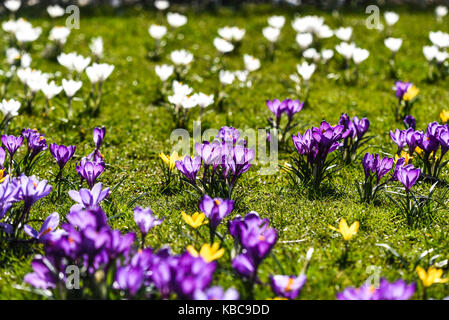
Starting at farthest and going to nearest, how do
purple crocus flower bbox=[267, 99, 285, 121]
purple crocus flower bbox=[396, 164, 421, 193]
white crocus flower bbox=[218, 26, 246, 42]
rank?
white crocus flower bbox=[218, 26, 246, 42] < purple crocus flower bbox=[267, 99, 285, 121] < purple crocus flower bbox=[396, 164, 421, 193]

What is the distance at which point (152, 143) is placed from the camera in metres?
4.92

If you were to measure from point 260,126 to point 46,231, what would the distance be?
3.04 m

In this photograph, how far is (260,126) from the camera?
17.2ft

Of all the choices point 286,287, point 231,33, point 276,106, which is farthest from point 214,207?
point 231,33

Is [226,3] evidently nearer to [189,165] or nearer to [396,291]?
[189,165]

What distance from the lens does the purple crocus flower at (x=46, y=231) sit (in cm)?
263

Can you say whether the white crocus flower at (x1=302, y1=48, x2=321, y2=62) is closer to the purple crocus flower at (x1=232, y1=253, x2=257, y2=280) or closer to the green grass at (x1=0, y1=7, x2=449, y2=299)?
the green grass at (x1=0, y1=7, x2=449, y2=299)

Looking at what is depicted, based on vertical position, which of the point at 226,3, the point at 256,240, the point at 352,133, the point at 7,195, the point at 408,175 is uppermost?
the point at 226,3

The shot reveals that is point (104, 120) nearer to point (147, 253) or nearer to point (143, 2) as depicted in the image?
point (147, 253)

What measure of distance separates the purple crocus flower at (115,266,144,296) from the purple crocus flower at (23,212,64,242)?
0.64m

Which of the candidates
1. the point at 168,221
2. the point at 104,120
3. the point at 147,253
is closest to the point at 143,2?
the point at 104,120

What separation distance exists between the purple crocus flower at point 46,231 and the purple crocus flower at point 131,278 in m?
0.64

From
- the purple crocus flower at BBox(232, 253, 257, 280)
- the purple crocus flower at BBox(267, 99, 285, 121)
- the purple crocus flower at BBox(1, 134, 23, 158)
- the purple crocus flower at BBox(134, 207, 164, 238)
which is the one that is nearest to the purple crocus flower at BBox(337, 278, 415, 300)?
the purple crocus flower at BBox(232, 253, 257, 280)

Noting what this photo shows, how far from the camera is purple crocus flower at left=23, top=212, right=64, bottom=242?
2.63m
